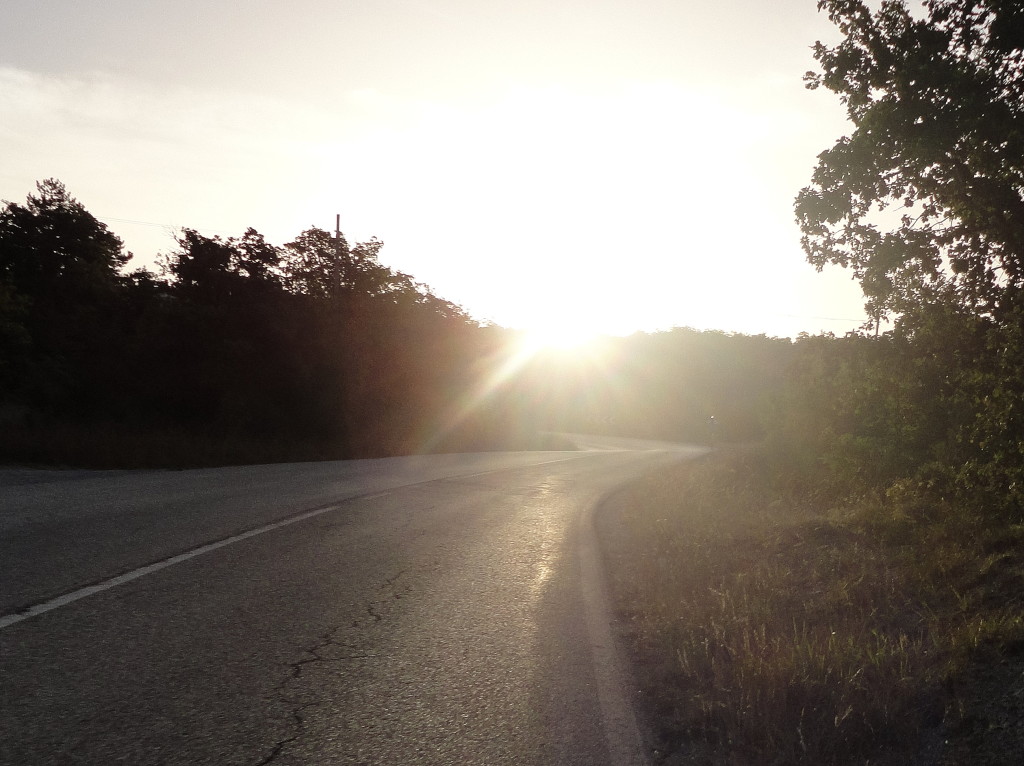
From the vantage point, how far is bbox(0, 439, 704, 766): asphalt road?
3.55 metres

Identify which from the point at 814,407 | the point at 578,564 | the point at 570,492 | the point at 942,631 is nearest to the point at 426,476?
→ the point at 570,492

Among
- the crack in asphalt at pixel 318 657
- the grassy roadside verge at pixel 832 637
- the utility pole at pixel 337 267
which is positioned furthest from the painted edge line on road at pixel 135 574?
the utility pole at pixel 337 267

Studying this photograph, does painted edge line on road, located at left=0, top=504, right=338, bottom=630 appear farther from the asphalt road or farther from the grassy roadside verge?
the grassy roadside verge

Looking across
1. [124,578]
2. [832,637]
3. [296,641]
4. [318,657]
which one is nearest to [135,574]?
[124,578]

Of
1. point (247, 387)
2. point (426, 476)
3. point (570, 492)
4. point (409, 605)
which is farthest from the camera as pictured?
point (247, 387)

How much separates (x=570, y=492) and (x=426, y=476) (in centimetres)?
330

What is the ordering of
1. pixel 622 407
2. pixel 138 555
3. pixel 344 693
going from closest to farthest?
1. pixel 344 693
2. pixel 138 555
3. pixel 622 407

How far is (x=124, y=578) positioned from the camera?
20.2 feet

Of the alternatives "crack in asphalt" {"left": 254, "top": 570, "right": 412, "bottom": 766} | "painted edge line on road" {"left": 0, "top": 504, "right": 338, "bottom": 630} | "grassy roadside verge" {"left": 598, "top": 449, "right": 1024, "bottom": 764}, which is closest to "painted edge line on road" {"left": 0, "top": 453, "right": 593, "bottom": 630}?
"painted edge line on road" {"left": 0, "top": 504, "right": 338, "bottom": 630}

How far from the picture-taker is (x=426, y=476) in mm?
17125

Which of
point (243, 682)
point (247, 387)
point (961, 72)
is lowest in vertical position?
point (243, 682)

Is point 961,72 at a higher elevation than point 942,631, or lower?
higher

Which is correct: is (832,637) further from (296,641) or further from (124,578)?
(124,578)

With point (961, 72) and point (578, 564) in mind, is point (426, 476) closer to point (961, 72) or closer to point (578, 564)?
point (578, 564)
